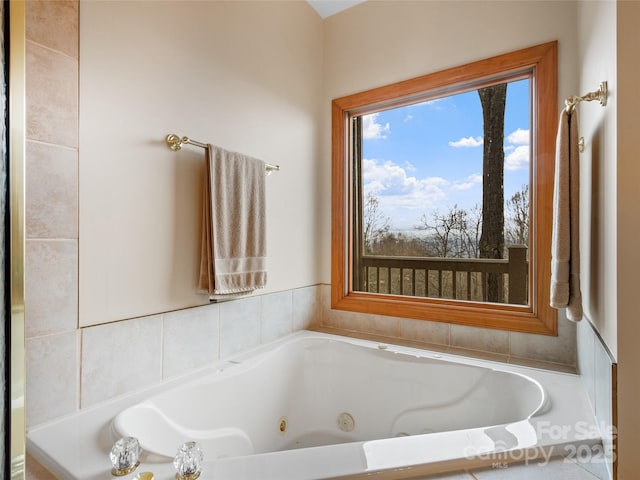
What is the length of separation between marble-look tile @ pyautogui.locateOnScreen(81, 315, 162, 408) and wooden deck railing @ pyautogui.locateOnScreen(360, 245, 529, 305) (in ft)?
4.27

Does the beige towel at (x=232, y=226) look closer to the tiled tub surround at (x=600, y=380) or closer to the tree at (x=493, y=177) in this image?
the tree at (x=493, y=177)

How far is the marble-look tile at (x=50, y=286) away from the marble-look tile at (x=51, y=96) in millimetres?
323

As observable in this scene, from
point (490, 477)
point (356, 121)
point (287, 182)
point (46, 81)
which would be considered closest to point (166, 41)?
point (46, 81)

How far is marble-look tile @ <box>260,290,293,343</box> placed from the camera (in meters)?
1.90

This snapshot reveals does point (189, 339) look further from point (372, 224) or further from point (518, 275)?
point (518, 275)

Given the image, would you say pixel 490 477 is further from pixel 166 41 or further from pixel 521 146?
pixel 166 41

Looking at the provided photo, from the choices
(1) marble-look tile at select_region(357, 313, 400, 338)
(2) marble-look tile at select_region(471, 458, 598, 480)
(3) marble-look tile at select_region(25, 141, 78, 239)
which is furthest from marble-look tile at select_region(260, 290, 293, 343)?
(2) marble-look tile at select_region(471, 458, 598, 480)

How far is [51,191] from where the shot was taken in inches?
43.2

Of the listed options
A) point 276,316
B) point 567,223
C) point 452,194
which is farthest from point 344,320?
point 567,223

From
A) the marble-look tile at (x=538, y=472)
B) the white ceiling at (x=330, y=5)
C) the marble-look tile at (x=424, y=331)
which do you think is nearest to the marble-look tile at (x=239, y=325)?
the marble-look tile at (x=424, y=331)

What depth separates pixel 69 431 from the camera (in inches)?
41.5

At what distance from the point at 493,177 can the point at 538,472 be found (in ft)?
4.64

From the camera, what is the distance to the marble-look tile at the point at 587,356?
3.84 ft

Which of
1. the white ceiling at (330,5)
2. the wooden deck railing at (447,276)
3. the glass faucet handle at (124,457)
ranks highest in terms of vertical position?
the white ceiling at (330,5)
